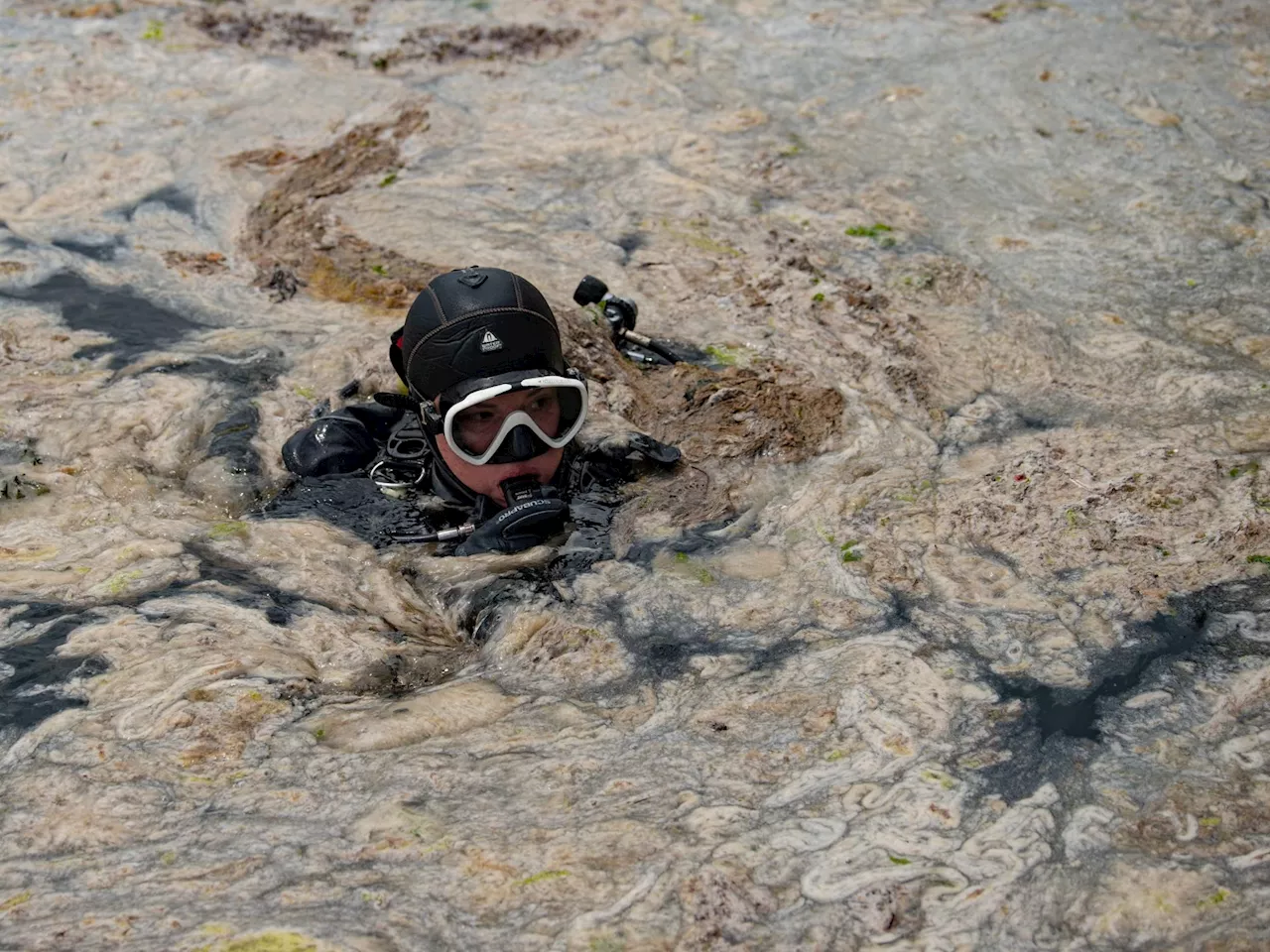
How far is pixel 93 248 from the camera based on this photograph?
21.7 ft

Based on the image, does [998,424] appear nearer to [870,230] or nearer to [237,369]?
[870,230]

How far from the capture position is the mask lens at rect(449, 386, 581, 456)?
15.2 ft

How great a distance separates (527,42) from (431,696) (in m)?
5.78

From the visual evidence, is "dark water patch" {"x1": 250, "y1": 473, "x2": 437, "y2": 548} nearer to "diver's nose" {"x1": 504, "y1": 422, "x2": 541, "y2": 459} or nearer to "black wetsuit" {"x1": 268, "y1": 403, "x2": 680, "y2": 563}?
"black wetsuit" {"x1": 268, "y1": 403, "x2": 680, "y2": 563}

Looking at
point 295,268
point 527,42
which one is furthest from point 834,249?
point 527,42

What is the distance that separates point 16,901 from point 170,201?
478 centimetres

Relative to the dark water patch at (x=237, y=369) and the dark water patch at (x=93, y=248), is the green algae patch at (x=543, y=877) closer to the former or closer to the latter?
the dark water patch at (x=237, y=369)

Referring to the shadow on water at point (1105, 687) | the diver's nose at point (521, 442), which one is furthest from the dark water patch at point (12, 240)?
the shadow on water at point (1105, 687)

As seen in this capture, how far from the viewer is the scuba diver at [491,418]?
463cm

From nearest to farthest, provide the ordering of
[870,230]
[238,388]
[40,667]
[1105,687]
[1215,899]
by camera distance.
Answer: [1215,899]
[1105,687]
[40,667]
[238,388]
[870,230]

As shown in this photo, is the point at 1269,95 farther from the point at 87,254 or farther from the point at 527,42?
the point at 87,254

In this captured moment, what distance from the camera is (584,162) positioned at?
7176mm

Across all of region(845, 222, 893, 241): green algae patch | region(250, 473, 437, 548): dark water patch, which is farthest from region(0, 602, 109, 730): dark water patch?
region(845, 222, 893, 241): green algae patch

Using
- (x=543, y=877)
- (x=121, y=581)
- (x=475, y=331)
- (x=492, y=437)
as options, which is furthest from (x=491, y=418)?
(x=543, y=877)
